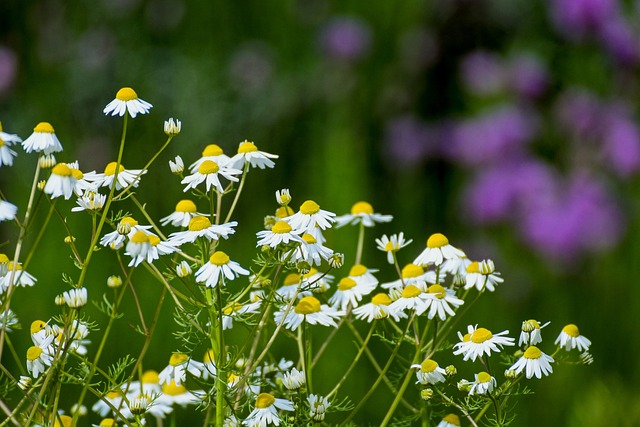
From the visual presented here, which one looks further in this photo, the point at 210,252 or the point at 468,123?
the point at 468,123

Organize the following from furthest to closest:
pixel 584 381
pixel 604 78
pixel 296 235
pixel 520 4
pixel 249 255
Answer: pixel 520 4 < pixel 604 78 < pixel 249 255 < pixel 584 381 < pixel 296 235

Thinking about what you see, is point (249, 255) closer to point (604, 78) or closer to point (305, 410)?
point (604, 78)

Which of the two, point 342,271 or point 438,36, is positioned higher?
point 438,36

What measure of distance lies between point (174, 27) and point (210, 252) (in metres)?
2.23

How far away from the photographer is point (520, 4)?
9.05ft

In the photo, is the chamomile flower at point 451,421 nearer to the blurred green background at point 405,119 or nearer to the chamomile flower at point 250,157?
the chamomile flower at point 250,157

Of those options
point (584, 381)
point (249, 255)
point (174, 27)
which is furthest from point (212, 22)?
point (584, 381)

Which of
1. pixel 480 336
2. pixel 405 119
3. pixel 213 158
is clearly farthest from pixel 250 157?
pixel 405 119

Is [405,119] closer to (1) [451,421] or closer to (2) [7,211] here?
(1) [451,421]

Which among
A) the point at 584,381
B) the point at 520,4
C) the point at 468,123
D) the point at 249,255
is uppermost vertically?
the point at 520,4

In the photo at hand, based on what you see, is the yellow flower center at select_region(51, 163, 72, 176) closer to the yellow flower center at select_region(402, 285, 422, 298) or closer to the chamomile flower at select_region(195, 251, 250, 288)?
the chamomile flower at select_region(195, 251, 250, 288)

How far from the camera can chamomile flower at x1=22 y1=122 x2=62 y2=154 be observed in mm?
700

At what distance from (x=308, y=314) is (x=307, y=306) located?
0.7 inches

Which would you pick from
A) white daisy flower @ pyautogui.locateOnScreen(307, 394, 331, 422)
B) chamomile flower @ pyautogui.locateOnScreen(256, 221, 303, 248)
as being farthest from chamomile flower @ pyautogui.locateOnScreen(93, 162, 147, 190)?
white daisy flower @ pyautogui.locateOnScreen(307, 394, 331, 422)
